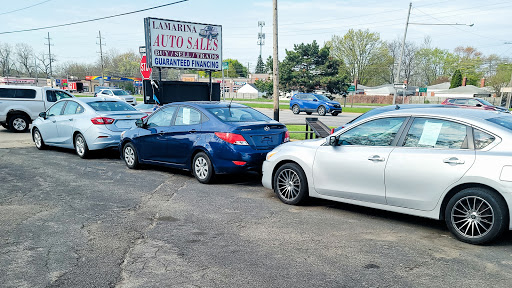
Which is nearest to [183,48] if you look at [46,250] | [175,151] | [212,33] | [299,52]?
[212,33]

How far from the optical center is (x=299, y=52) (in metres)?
57.0

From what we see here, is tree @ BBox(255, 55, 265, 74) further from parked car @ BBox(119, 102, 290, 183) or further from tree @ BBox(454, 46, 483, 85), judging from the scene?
parked car @ BBox(119, 102, 290, 183)

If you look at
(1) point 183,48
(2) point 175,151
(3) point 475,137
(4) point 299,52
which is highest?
(4) point 299,52

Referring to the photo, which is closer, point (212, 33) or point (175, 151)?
point (175, 151)

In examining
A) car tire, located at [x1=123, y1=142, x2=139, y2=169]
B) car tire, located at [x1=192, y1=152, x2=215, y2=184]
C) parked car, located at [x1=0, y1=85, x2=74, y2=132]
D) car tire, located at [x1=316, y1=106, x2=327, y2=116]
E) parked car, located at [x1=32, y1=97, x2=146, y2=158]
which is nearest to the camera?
car tire, located at [x1=192, y1=152, x2=215, y2=184]

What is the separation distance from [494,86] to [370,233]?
234 feet

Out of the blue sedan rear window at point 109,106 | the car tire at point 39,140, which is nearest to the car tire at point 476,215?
the blue sedan rear window at point 109,106

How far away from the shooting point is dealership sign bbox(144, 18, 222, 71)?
14680 mm

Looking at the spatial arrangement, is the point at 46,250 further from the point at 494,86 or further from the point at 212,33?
the point at 494,86

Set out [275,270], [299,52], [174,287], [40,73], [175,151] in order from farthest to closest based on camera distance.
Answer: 1. [40,73]
2. [299,52]
3. [175,151]
4. [275,270]
5. [174,287]

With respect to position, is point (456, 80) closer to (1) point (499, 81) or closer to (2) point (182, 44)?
(1) point (499, 81)

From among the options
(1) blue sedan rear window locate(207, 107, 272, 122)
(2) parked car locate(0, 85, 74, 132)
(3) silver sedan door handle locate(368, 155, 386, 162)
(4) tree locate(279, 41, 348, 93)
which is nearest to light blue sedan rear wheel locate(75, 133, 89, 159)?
(1) blue sedan rear window locate(207, 107, 272, 122)

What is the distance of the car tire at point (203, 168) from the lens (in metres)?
7.59

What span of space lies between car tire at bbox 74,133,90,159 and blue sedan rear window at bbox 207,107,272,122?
4378 mm
